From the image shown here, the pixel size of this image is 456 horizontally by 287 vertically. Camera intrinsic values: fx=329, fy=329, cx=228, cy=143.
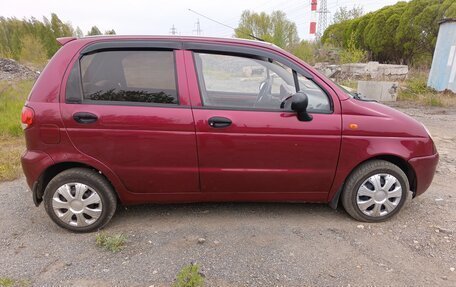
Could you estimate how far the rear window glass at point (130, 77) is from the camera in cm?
292

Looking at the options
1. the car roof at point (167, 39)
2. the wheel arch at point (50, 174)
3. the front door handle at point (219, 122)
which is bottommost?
the wheel arch at point (50, 174)

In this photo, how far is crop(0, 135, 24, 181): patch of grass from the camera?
15.0 feet

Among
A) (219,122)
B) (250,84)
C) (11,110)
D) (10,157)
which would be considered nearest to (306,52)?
(11,110)

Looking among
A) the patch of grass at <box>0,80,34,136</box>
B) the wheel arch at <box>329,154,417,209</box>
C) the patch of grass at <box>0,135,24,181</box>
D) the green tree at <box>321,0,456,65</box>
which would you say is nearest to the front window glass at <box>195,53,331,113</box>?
the wheel arch at <box>329,154,417,209</box>

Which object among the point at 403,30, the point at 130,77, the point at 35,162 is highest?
the point at 403,30

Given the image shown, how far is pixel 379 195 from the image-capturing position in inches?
127

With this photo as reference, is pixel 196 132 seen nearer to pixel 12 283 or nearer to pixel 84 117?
pixel 84 117

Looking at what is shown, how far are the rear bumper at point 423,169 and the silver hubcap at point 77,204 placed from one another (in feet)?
9.93

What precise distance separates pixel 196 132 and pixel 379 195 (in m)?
1.89

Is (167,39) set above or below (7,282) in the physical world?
above

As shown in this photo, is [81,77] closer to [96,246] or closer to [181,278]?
[96,246]

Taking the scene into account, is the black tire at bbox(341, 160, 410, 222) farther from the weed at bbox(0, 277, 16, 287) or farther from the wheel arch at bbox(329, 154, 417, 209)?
the weed at bbox(0, 277, 16, 287)

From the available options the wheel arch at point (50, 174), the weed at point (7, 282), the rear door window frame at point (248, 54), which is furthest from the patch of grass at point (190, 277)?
the rear door window frame at point (248, 54)

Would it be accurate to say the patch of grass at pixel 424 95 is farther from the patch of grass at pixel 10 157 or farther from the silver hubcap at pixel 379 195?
the patch of grass at pixel 10 157
